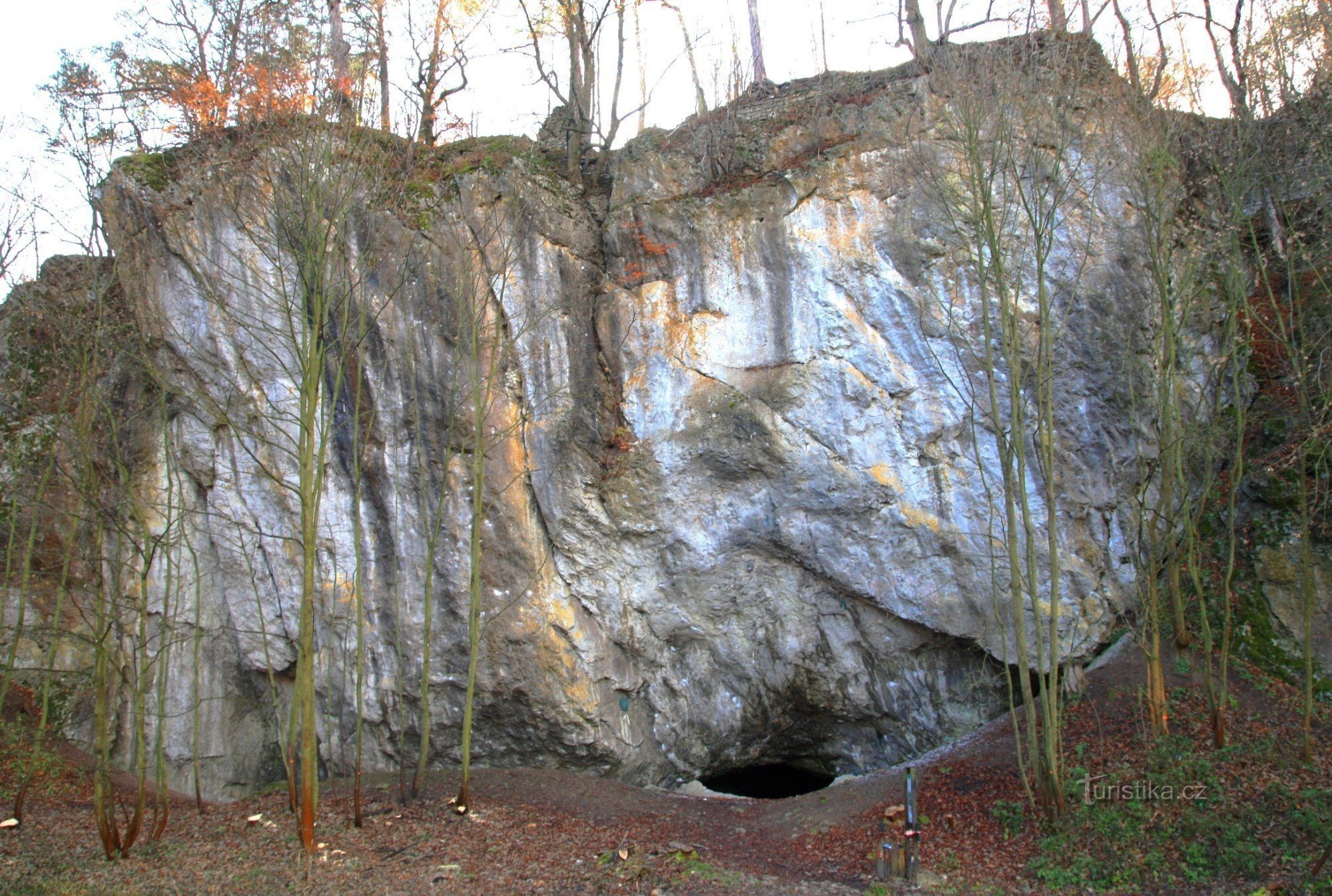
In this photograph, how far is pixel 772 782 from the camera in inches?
522

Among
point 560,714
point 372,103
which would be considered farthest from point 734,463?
point 372,103

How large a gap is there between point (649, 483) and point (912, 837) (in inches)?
223

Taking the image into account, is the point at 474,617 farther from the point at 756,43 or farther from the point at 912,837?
the point at 756,43

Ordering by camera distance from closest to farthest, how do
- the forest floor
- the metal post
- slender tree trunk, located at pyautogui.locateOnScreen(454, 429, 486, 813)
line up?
the forest floor
the metal post
slender tree trunk, located at pyautogui.locateOnScreen(454, 429, 486, 813)

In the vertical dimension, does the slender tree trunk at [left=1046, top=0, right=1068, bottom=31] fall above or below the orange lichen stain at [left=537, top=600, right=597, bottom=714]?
above

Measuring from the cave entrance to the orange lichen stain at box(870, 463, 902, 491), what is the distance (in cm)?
495

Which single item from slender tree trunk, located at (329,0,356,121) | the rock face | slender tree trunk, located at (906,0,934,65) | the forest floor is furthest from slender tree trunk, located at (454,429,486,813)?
slender tree trunk, located at (906,0,934,65)

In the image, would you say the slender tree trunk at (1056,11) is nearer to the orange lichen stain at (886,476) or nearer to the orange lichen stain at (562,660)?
the orange lichen stain at (886,476)

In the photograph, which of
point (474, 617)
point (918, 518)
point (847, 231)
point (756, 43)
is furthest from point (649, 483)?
point (756, 43)

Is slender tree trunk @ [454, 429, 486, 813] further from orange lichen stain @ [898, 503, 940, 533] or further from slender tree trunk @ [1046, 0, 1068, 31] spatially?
slender tree trunk @ [1046, 0, 1068, 31]

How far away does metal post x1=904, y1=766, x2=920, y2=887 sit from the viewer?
733cm

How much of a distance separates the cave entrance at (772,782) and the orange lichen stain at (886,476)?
4.95m

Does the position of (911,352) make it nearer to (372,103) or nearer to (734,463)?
(734,463)

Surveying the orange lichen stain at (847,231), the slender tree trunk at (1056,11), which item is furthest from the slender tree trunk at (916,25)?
the orange lichen stain at (847,231)
